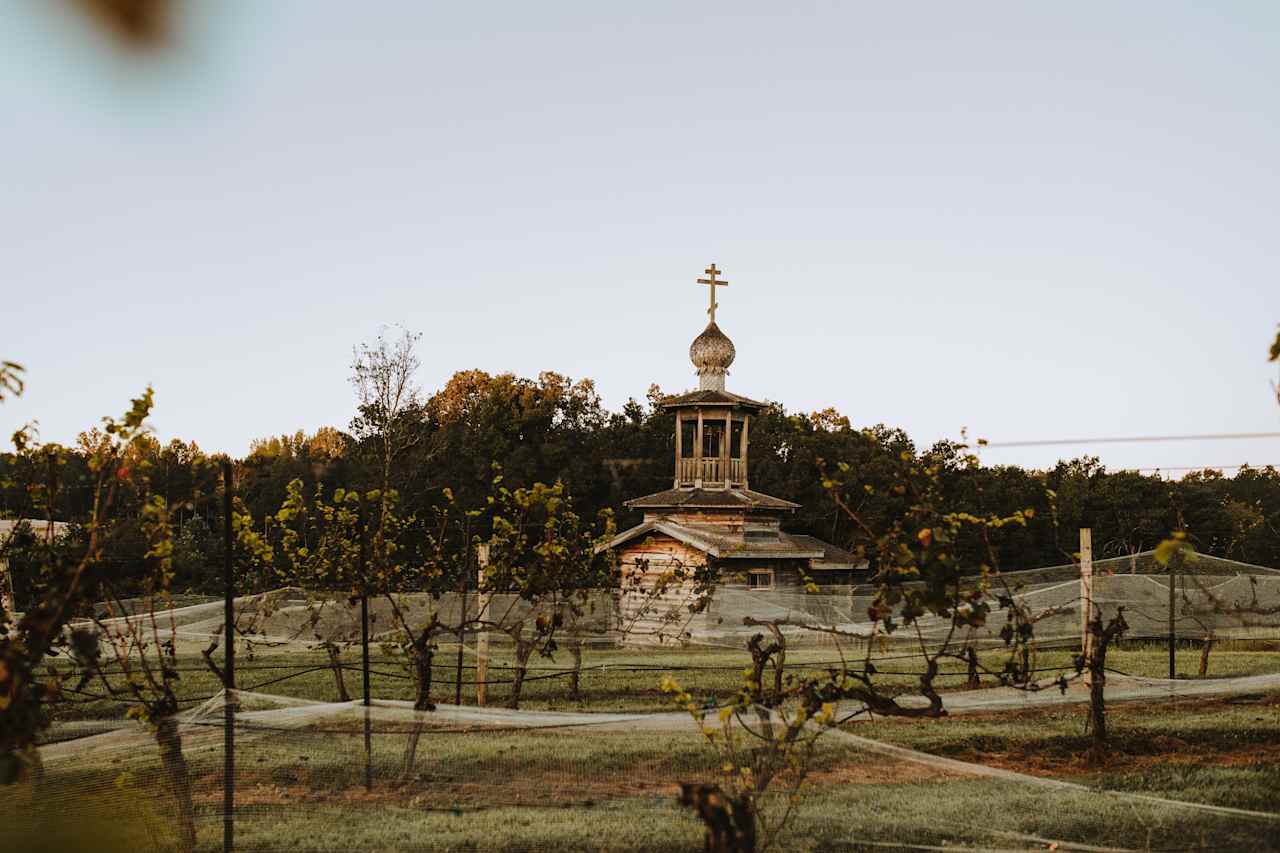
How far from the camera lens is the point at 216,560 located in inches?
1780

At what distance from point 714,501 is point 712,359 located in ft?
14.1

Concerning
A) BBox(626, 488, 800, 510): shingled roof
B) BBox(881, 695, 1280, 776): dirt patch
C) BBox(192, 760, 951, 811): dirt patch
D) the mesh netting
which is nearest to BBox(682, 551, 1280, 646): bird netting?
the mesh netting

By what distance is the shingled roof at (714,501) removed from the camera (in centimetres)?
3188

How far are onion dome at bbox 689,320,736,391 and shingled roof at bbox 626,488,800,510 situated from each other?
3111 millimetres

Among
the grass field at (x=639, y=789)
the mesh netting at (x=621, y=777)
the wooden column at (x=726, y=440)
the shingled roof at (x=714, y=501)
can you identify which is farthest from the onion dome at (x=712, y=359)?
the grass field at (x=639, y=789)

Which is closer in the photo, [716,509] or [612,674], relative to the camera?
[612,674]

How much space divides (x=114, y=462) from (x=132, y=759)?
3497 millimetres

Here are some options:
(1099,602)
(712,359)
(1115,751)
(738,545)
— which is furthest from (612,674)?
(712,359)

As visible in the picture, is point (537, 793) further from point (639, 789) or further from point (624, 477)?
point (624, 477)

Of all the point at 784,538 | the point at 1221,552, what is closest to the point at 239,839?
the point at 784,538

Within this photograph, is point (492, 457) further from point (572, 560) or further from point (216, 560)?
point (572, 560)

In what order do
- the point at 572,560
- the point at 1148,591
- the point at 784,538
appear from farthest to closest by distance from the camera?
the point at 784,538
the point at 1148,591
the point at 572,560

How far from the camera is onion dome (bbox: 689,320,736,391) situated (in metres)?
33.2

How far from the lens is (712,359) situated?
1308 inches
